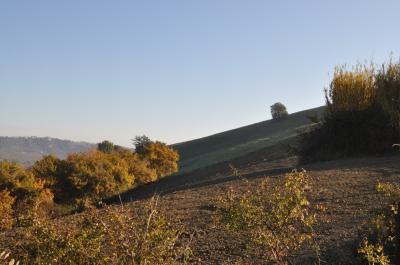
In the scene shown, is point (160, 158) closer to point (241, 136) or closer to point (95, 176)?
point (95, 176)

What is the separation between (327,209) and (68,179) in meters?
15.4

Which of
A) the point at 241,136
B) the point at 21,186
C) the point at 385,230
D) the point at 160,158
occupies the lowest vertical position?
the point at 385,230

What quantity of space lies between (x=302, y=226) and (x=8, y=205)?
12.3 m

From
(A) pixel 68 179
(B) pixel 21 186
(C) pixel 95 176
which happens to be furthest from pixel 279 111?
(B) pixel 21 186

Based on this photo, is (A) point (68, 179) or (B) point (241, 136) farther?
(B) point (241, 136)

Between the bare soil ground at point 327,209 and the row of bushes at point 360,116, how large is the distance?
4.03 feet

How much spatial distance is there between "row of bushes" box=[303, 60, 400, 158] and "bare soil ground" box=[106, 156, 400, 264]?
4.03 ft

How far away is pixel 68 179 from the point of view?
23344 mm

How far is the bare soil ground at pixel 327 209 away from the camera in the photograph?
26.8 feet

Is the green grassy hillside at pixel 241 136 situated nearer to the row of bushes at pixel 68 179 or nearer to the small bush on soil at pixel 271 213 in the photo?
the row of bushes at pixel 68 179

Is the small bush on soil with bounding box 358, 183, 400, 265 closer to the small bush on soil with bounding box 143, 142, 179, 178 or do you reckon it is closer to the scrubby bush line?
the scrubby bush line

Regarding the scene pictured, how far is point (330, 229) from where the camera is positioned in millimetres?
9164

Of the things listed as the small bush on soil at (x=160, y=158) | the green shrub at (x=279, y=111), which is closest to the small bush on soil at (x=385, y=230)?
the small bush on soil at (x=160, y=158)

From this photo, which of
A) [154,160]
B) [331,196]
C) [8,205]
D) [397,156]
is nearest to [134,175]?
[154,160]
